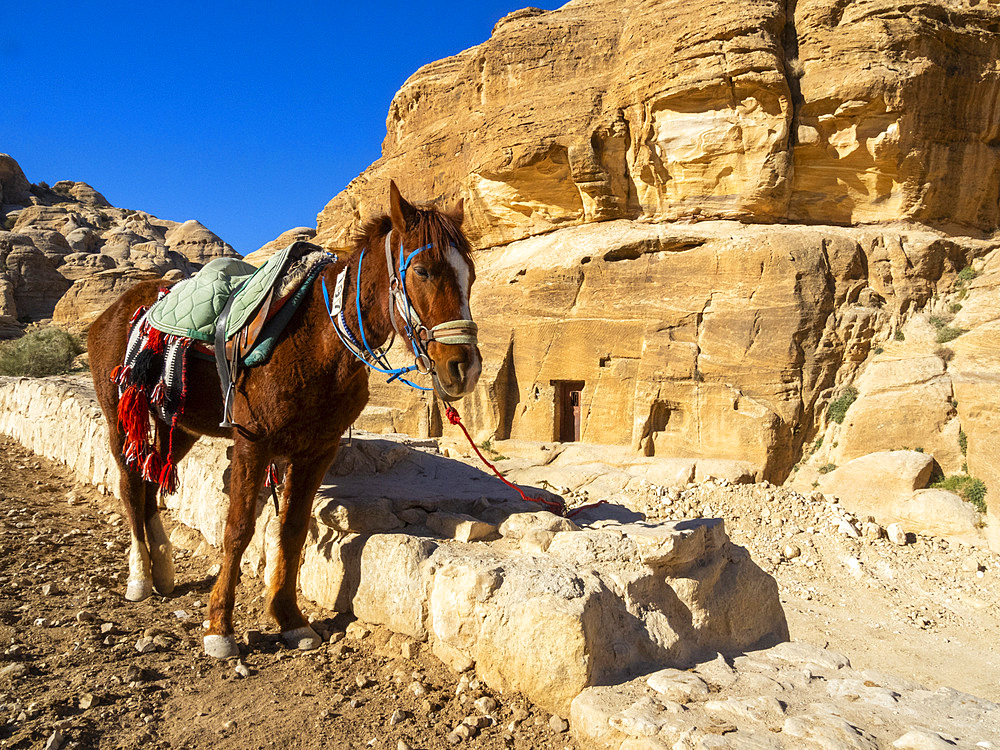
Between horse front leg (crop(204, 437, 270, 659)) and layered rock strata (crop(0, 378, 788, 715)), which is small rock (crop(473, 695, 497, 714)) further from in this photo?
horse front leg (crop(204, 437, 270, 659))

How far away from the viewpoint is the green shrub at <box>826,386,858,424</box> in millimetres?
12492

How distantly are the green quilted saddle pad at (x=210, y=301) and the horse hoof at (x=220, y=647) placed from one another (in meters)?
1.49

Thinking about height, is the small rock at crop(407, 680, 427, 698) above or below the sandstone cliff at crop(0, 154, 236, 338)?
below

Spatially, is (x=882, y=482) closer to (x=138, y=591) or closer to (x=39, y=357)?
(x=138, y=591)

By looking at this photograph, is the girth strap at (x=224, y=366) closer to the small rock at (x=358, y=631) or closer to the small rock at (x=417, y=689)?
the small rock at (x=358, y=631)

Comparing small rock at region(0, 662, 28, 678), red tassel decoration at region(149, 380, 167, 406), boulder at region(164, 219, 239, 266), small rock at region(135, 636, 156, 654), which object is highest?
boulder at region(164, 219, 239, 266)

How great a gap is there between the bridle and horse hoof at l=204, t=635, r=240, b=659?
152 cm

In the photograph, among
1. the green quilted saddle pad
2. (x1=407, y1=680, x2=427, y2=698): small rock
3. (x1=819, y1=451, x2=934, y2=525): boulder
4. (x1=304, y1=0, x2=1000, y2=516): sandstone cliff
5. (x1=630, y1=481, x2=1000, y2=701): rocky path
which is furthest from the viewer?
(x1=304, y1=0, x2=1000, y2=516): sandstone cliff

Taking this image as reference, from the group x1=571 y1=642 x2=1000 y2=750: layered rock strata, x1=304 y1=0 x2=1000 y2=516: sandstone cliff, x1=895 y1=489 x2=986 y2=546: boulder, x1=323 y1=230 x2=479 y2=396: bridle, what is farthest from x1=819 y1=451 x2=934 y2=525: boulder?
x1=323 y1=230 x2=479 y2=396: bridle

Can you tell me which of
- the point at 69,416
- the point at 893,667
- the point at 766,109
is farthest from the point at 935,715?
the point at 766,109

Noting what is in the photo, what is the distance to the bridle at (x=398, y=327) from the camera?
8.73ft

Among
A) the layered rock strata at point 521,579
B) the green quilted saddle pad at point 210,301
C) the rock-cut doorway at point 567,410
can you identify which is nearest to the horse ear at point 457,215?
the green quilted saddle pad at point 210,301

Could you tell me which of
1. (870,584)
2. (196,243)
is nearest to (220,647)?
(870,584)

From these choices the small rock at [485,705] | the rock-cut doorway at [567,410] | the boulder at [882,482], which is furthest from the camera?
the rock-cut doorway at [567,410]
